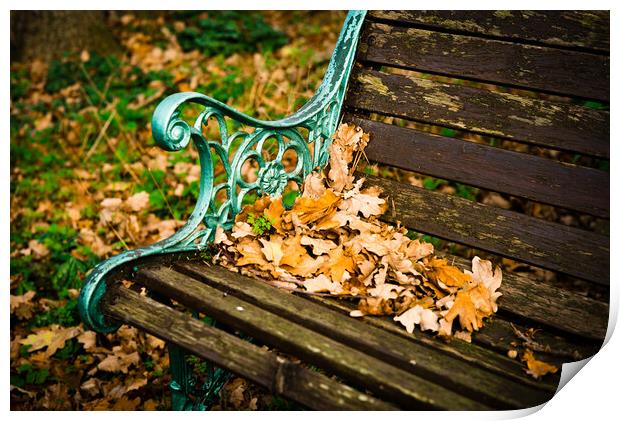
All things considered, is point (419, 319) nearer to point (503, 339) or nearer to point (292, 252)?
point (503, 339)

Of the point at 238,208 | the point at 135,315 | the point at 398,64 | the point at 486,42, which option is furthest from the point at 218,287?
the point at 486,42

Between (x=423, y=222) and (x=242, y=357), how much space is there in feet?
2.97

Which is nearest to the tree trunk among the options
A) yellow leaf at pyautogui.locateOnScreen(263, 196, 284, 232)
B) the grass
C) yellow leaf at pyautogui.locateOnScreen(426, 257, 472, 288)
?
the grass

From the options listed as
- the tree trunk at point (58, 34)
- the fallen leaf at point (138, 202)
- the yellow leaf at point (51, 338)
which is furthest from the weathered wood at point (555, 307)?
the tree trunk at point (58, 34)

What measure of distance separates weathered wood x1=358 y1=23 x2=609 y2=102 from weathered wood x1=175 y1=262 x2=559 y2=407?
0.95 m

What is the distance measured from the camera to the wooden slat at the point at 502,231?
157 centimetres

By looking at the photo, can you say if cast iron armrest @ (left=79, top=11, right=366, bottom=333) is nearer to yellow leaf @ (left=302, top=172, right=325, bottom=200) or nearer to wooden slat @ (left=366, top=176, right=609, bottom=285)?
yellow leaf @ (left=302, top=172, right=325, bottom=200)

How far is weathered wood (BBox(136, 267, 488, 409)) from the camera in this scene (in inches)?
Answer: 44.0

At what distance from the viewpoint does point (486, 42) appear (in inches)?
69.6

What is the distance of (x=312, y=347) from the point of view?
47.3 inches

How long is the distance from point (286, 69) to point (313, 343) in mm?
3082

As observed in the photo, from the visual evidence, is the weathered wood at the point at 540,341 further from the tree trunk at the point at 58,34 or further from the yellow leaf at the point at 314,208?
Answer: the tree trunk at the point at 58,34

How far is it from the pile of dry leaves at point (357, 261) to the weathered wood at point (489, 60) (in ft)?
1.71
